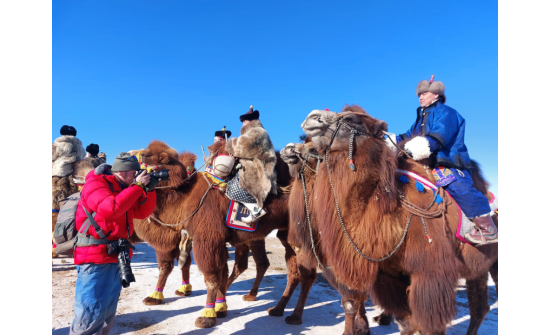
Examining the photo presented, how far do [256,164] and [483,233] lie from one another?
283 cm

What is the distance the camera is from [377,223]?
104 inches

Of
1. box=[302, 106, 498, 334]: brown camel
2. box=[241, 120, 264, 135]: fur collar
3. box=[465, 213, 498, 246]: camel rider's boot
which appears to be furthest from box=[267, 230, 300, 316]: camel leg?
box=[465, 213, 498, 246]: camel rider's boot

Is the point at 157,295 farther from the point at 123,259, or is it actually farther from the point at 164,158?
the point at 123,259

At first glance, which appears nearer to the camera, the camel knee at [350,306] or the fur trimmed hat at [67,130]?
the camel knee at [350,306]

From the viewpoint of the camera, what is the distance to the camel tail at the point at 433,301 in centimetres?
256

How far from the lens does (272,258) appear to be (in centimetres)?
917

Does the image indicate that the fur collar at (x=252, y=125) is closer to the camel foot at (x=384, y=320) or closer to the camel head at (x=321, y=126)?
the camel head at (x=321, y=126)

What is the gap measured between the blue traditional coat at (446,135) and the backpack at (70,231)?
328cm

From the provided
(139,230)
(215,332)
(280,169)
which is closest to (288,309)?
(215,332)

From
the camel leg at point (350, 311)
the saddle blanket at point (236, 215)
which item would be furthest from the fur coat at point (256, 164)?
the camel leg at point (350, 311)

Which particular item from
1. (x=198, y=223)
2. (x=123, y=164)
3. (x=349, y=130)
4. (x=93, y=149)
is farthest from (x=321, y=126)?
(x=93, y=149)

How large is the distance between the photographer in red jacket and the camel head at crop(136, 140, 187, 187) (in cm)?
174

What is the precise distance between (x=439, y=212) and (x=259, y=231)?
2.64 metres

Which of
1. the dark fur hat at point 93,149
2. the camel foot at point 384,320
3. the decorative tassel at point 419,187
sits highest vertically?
the dark fur hat at point 93,149
